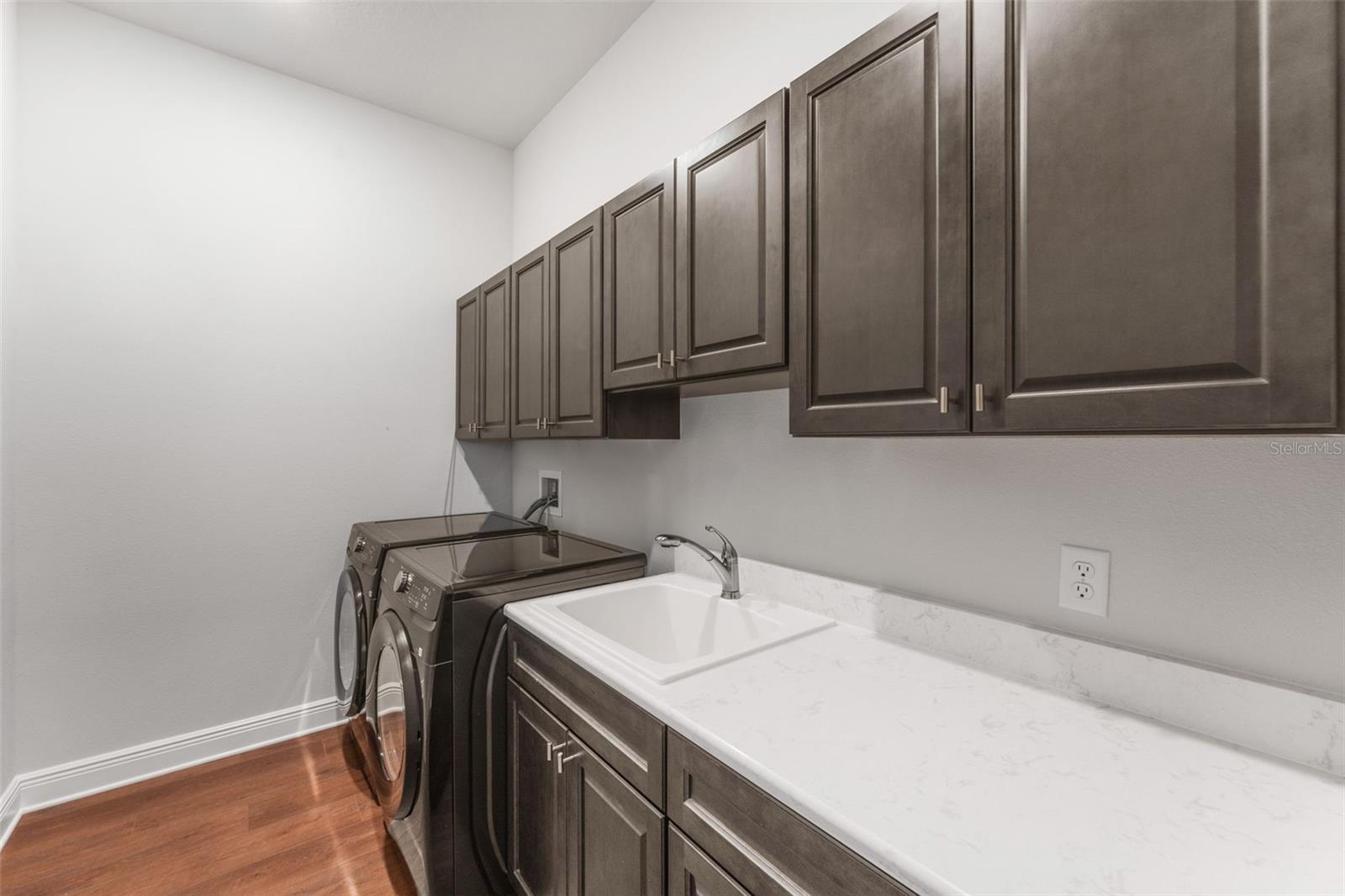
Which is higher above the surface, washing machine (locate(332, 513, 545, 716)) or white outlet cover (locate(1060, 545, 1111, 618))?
white outlet cover (locate(1060, 545, 1111, 618))

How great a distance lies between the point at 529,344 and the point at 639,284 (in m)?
0.78

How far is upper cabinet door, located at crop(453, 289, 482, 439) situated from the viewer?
8.91ft

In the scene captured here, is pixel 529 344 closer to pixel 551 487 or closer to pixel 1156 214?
pixel 551 487

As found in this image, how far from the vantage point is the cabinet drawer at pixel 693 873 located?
85 centimetres

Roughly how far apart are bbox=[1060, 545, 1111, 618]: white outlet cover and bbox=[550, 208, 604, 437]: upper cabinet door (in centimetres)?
122

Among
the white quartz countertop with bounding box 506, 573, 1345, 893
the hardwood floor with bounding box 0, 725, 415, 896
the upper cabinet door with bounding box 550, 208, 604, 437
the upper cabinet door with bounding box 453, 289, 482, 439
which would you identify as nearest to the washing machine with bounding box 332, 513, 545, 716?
the hardwood floor with bounding box 0, 725, 415, 896

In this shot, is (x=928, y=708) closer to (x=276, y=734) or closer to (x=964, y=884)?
(x=964, y=884)

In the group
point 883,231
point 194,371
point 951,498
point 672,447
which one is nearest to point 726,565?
point 672,447

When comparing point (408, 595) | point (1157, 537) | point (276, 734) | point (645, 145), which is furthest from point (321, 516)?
point (1157, 537)

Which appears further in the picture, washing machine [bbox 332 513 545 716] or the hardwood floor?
washing machine [bbox 332 513 545 716]

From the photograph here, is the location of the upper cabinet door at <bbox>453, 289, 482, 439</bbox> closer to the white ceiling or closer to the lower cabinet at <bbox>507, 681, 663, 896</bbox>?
the white ceiling

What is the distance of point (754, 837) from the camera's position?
806mm

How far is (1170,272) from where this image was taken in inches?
27.2

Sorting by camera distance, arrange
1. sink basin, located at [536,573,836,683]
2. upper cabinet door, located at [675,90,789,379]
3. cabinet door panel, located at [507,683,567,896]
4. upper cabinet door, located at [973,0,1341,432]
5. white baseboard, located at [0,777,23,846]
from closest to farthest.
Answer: upper cabinet door, located at [973,0,1341,432], upper cabinet door, located at [675,90,789,379], cabinet door panel, located at [507,683,567,896], sink basin, located at [536,573,836,683], white baseboard, located at [0,777,23,846]
